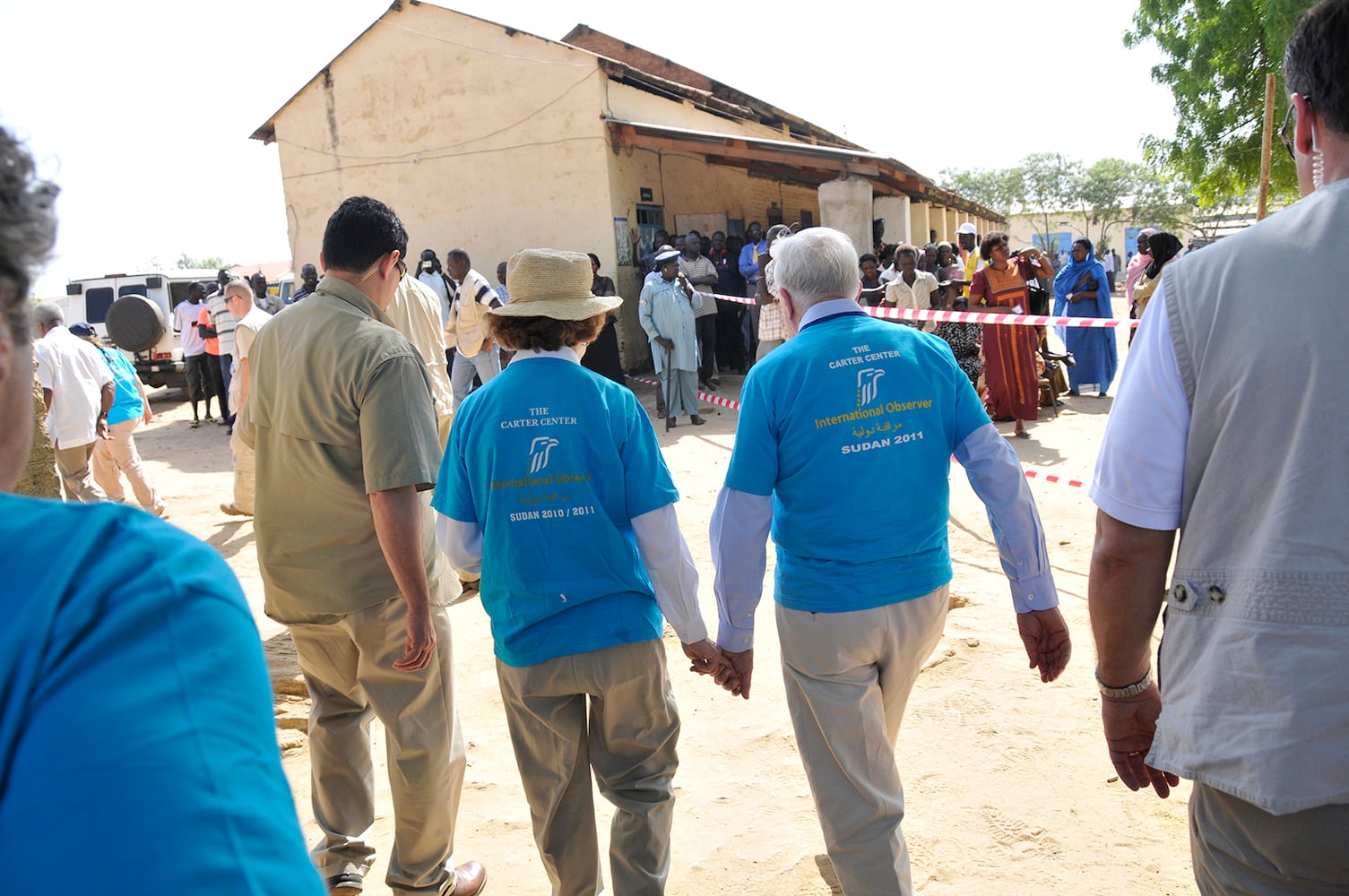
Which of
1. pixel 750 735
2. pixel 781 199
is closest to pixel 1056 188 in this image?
pixel 781 199

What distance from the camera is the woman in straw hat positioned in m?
2.78

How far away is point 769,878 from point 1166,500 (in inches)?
85.1

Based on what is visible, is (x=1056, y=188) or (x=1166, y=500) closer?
(x=1166, y=500)

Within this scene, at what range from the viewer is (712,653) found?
2928 mm

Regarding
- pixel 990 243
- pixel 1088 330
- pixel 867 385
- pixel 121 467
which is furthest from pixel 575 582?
pixel 1088 330

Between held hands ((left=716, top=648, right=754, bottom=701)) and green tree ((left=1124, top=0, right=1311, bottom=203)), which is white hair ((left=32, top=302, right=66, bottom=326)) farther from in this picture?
green tree ((left=1124, top=0, right=1311, bottom=203))

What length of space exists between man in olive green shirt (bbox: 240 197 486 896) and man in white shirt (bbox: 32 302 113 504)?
479cm

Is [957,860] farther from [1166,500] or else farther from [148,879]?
[148,879]

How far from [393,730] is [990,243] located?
847 cm

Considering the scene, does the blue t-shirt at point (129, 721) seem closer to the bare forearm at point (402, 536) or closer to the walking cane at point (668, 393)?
the bare forearm at point (402, 536)

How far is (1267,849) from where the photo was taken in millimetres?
1615

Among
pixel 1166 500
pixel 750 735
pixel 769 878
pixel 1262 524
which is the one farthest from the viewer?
pixel 750 735

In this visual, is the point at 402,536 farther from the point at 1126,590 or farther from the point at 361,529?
the point at 1126,590

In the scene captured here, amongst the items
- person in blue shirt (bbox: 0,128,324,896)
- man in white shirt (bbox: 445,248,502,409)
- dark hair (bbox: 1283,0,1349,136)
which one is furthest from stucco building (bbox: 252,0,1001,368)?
person in blue shirt (bbox: 0,128,324,896)
